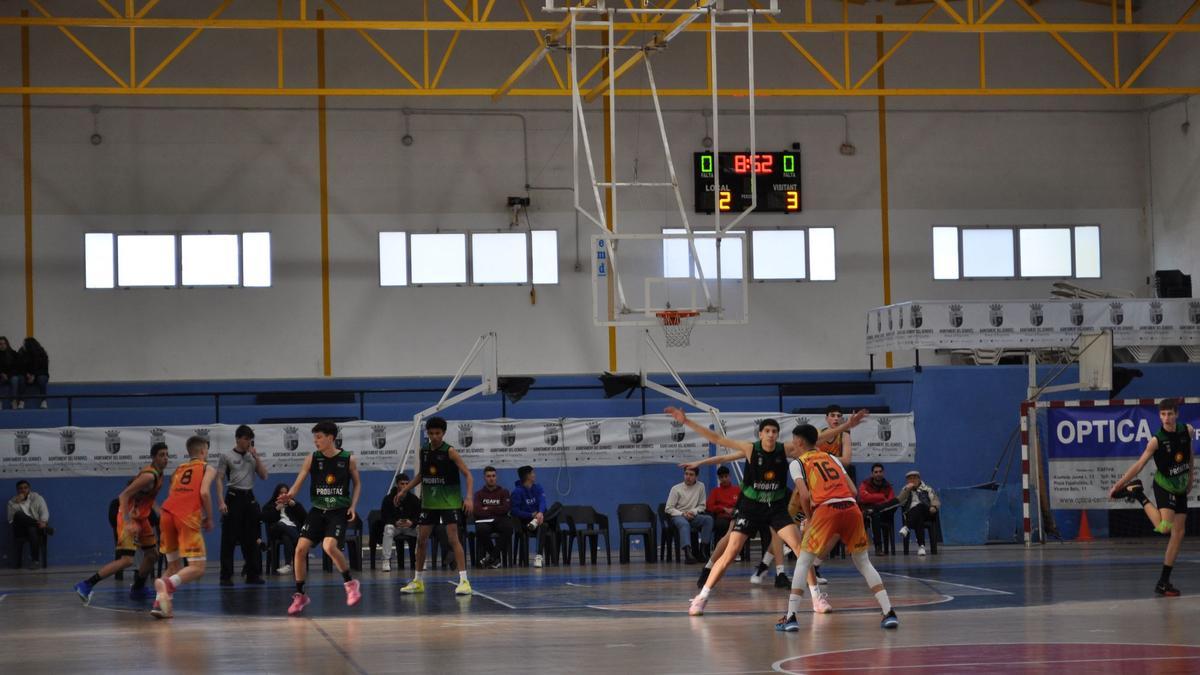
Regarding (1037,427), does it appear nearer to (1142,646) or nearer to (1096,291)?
(1096,291)

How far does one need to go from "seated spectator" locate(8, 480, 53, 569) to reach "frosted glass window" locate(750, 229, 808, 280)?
14.8 metres

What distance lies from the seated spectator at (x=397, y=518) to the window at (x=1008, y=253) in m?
14.6

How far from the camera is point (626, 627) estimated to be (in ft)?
41.1

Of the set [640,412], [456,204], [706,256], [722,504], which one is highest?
[456,204]

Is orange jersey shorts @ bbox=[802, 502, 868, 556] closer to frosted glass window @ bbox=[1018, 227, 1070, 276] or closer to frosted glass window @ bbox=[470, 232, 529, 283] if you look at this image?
frosted glass window @ bbox=[470, 232, 529, 283]

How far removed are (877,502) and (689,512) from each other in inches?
119

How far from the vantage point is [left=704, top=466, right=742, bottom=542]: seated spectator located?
21984mm

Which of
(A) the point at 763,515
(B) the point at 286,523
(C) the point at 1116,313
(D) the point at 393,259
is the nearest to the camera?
(A) the point at 763,515

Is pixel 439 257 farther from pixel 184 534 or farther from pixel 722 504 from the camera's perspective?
pixel 184 534

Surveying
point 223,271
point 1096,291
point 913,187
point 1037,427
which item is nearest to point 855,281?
point 913,187

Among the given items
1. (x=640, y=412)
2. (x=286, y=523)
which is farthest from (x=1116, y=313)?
(x=286, y=523)

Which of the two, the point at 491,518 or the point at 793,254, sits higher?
the point at 793,254

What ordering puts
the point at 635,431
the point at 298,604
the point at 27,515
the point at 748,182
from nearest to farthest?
the point at 298,604 < the point at 27,515 < the point at 635,431 < the point at 748,182

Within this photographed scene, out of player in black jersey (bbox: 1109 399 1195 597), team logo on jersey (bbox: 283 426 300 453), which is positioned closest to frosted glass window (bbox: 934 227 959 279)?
team logo on jersey (bbox: 283 426 300 453)
